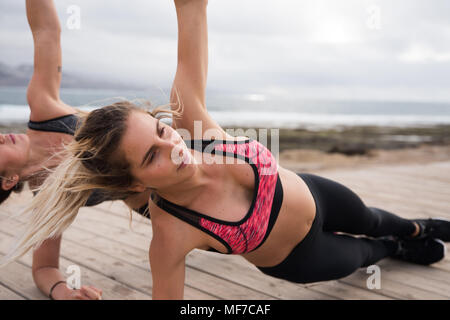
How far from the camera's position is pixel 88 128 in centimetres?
138

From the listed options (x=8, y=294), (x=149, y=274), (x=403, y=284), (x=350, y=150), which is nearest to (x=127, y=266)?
(x=149, y=274)

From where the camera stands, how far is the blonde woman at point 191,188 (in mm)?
1322

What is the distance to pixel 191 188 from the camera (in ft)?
4.78

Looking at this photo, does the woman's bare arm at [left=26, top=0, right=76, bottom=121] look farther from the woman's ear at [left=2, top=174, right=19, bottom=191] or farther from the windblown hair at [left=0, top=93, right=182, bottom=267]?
the windblown hair at [left=0, top=93, right=182, bottom=267]

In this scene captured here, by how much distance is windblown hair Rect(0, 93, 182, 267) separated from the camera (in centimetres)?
133

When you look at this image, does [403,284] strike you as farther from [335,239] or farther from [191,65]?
[191,65]

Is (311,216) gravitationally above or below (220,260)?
above

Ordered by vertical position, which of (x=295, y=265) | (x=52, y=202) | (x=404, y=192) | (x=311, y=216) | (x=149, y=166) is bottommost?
(x=404, y=192)

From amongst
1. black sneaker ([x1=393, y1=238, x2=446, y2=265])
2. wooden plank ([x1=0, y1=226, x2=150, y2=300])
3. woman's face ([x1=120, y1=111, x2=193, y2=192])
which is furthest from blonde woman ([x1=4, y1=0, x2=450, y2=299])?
black sneaker ([x1=393, y1=238, x2=446, y2=265])

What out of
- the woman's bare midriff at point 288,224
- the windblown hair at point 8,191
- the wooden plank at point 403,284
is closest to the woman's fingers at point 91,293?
the windblown hair at point 8,191
